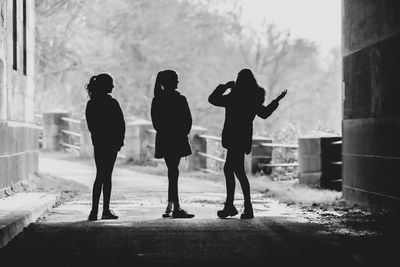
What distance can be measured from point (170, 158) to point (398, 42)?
3.19m

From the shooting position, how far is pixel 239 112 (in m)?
9.16

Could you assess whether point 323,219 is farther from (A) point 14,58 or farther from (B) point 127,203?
(A) point 14,58

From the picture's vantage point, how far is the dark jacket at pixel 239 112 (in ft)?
29.9

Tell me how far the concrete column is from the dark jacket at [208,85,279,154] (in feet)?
24.7

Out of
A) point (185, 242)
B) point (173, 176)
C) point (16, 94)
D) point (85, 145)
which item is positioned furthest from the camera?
point (85, 145)


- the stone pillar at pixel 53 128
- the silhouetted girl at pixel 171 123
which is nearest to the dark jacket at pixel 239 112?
the silhouetted girl at pixel 171 123

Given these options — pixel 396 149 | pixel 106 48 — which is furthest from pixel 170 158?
pixel 106 48

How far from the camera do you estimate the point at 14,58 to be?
12.1 m

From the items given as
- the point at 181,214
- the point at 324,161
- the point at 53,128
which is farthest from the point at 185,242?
the point at 53,128

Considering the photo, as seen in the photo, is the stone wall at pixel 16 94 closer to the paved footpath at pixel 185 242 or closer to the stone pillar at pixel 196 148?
the paved footpath at pixel 185 242

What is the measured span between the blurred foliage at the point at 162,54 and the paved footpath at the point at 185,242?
42.4ft

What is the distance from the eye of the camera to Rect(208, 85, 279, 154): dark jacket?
9.12 m

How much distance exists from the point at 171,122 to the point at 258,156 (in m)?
7.80

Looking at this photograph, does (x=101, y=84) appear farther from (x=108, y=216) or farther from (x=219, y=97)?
(x=108, y=216)
